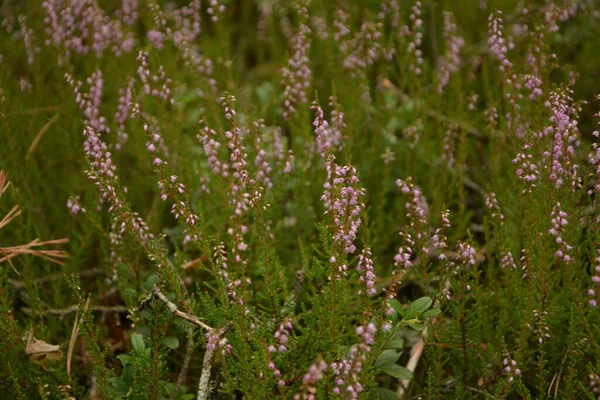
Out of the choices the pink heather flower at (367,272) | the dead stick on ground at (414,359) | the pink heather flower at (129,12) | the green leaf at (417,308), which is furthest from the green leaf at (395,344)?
the pink heather flower at (129,12)

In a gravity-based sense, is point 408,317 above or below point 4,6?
below

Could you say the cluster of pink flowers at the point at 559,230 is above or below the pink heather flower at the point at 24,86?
above

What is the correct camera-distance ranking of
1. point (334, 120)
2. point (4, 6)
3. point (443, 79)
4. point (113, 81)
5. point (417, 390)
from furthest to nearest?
point (4, 6), point (113, 81), point (443, 79), point (334, 120), point (417, 390)

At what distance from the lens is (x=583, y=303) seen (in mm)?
2645

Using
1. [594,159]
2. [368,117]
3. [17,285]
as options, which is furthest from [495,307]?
[17,285]

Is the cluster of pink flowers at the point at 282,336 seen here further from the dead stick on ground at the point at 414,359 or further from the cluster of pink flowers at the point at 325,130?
the dead stick on ground at the point at 414,359

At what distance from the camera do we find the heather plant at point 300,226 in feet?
7.92

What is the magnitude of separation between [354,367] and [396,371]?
27.8 inches

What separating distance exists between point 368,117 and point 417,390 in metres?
2.22

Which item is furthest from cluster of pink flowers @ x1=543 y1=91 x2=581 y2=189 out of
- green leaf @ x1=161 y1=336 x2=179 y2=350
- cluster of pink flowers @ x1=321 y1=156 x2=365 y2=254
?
green leaf @ x1=161 y1=336 x2=179 y2=350

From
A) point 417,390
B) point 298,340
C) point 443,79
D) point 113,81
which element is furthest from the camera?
point 113,81

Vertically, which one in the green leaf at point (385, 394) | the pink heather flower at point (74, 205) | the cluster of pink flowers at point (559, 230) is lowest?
the green leaf at point (385, 394)

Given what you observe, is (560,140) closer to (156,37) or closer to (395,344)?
(395,344)

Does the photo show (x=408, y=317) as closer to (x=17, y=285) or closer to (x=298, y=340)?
(x=298, y=340)
